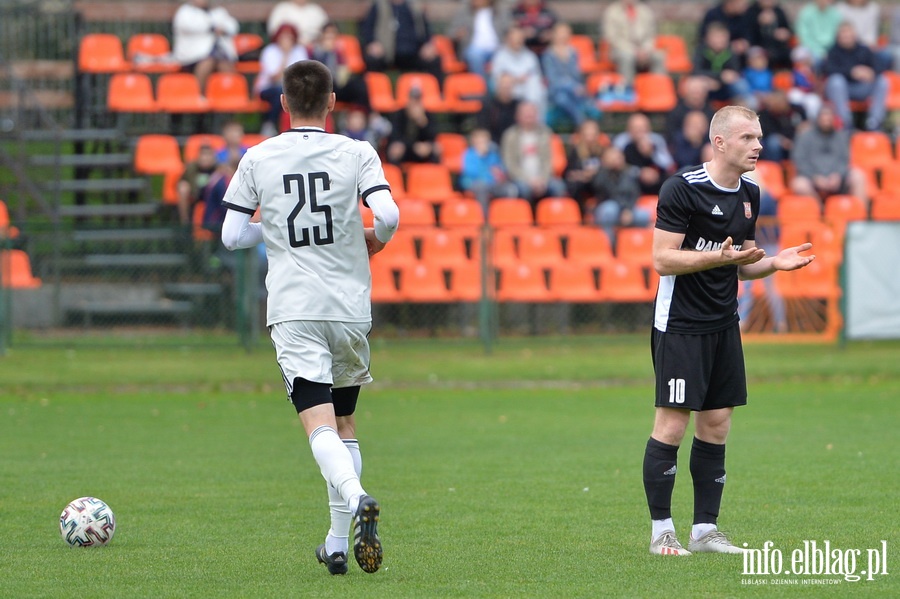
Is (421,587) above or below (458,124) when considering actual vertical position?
below

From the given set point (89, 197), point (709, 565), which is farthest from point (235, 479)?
point (89, 197)

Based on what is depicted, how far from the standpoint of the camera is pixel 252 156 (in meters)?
6.03

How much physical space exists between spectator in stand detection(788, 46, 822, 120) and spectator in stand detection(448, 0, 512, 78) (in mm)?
4863

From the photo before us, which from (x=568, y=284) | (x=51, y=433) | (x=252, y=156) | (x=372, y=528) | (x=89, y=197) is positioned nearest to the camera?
(x=372, y=528)

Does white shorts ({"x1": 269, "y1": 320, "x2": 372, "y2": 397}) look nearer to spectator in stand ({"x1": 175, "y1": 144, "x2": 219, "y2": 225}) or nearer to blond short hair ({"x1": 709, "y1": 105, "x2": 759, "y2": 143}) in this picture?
blond short hair ({"x1": 709, "y1": 105, "x2": 759, "y2": 143})

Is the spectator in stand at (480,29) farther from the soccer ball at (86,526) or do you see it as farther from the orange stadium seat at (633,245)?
the soccer ball at (86,526)

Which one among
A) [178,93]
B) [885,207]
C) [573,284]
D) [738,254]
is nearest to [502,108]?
[573,284]

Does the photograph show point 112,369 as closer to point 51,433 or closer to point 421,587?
point 51,433

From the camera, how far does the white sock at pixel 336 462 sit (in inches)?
224

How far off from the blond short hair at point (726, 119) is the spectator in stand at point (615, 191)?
39.8 ft

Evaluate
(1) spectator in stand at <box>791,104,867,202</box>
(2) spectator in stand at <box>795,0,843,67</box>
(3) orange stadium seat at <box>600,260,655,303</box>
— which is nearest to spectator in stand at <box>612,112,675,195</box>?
(3) orange stadium seat at <box>600,260,655,303</box>

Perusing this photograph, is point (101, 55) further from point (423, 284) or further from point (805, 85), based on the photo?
point (805, 85)

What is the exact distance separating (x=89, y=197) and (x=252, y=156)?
15.1 meters

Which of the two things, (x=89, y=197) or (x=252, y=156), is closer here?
(x=252, y=156)
